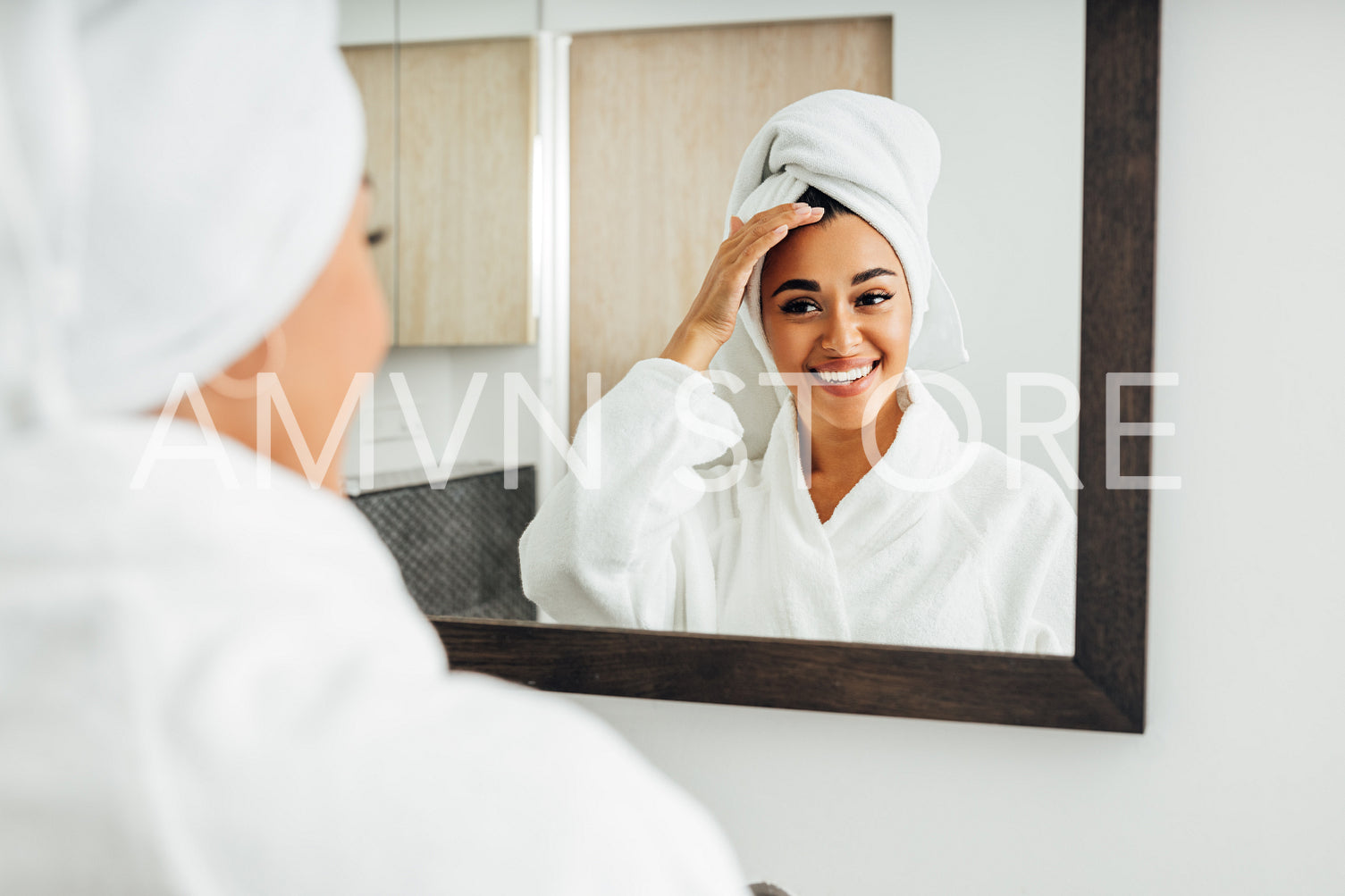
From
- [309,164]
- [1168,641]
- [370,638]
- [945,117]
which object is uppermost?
[945,117]

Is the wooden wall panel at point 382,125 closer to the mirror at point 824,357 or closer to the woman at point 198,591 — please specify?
the mirror at point 824,357

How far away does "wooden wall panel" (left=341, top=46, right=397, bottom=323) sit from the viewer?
87 centimetres

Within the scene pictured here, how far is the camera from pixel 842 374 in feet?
2.55

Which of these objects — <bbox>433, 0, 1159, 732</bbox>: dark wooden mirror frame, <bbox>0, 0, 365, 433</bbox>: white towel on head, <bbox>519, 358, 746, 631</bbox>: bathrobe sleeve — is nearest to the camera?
<bbox>0, 0, 365, 433</bbox>: white towel on head

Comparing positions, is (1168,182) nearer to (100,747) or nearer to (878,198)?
(878,198)

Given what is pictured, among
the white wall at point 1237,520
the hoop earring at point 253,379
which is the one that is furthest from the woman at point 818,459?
the hoop earring at point 253,379

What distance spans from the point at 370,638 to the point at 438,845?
79 millimetres

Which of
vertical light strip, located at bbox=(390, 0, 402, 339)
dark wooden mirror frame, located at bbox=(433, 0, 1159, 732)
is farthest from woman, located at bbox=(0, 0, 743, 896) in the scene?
vertical light strip, located at bbox=(390, 0, 402, 339)

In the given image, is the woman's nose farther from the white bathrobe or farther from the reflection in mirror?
the white bathrobe

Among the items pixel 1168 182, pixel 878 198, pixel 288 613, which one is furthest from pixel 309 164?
pixel 1168 182

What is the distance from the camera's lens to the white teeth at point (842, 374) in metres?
0.77

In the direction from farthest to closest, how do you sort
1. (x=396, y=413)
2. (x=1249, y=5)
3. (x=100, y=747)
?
(x=396, y=413), (x=1249, y=5), (x=100, y=747)

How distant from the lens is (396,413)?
874 millimetres

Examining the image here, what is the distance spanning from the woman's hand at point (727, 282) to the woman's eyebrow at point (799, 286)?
0.03 metres
